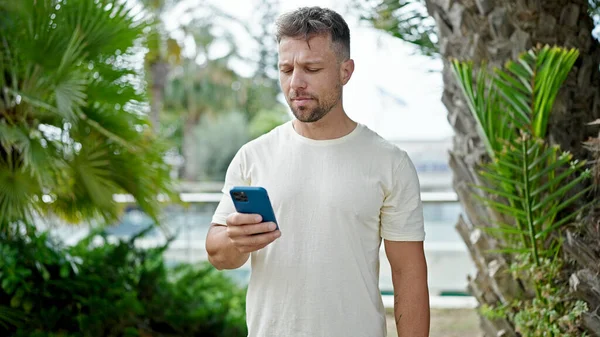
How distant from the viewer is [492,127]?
302 cm

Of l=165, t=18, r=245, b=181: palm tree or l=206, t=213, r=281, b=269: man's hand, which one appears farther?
l=165, t=18, r=245, b=181: palm tree

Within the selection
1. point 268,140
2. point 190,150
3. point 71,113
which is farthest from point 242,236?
point 190,150

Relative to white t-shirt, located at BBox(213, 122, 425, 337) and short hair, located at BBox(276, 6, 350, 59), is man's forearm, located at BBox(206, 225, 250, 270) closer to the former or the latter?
white t-shirt, located at BBox(213, 122, 425, 337)

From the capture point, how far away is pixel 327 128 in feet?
6.79

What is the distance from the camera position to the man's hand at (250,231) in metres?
1.81

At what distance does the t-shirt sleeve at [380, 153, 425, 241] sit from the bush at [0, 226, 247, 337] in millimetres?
2931

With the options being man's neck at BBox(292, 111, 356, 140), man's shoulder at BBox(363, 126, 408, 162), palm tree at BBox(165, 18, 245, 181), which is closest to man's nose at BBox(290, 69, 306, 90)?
man's neck at BBox(292, 111, 356, 140)

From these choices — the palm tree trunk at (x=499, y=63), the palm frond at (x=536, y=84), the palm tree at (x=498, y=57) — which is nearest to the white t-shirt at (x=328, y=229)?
the palm frond at (x=536, y=84)

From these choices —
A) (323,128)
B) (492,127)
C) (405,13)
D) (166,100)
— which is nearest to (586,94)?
(492,127)

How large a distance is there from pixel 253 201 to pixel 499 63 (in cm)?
180

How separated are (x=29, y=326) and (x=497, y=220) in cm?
284

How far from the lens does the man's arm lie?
6.67ft

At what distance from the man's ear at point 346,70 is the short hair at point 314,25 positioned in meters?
0.02

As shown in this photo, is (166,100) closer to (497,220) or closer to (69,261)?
(69,261)
